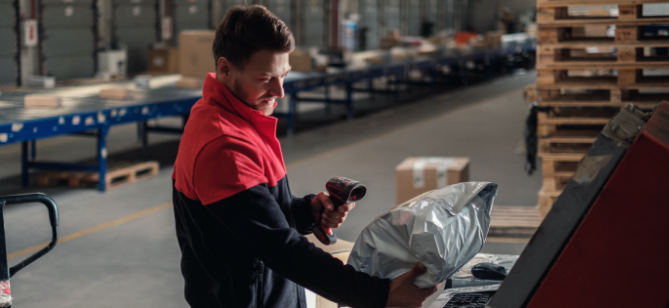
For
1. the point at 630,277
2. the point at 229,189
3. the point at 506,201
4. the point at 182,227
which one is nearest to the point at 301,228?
the point at 182,227

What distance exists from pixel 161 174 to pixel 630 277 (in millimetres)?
6944

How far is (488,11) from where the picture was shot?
110ft

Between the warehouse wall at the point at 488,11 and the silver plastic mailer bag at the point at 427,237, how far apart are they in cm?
3274

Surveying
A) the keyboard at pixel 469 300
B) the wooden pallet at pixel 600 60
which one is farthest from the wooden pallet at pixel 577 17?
the keyboard at pixel 469 300

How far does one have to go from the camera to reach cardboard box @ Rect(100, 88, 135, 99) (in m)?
7.60

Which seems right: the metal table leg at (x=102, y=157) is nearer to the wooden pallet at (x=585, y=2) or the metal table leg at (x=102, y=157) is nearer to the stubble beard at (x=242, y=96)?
the wooden pallet at (x=585, y=2)

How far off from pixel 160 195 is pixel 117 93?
4.60 ft

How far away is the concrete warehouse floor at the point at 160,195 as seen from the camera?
4.64 meters

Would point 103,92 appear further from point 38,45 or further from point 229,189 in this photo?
point 229,189

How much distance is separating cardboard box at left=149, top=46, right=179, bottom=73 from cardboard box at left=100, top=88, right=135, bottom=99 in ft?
12.4

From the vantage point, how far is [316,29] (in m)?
19.6

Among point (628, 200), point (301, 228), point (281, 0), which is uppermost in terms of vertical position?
point (281, 0)

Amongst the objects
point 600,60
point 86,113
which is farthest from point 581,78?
point 86,113

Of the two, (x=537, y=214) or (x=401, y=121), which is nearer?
(x=537, y=214)
